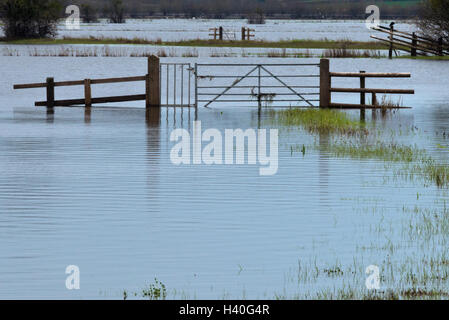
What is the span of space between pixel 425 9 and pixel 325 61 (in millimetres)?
48430

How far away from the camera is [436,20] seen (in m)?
77.6

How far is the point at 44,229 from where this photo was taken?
47.8 feet

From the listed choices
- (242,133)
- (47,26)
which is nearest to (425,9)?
(47,26)

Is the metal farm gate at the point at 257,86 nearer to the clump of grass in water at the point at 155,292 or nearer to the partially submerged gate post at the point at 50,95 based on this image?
the partially submerged gate post at the point at 50,95

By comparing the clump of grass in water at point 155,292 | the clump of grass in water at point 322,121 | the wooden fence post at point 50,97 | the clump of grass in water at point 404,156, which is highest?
the wooden fence post at point 50,97

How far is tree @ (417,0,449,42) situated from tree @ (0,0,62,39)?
38683 mm

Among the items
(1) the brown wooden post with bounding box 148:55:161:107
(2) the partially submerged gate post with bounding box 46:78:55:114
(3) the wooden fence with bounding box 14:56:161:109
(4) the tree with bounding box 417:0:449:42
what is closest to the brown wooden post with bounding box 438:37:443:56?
(4) the tree with bounding box 417:0:449:42

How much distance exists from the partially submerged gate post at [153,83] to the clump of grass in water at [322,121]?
399cm

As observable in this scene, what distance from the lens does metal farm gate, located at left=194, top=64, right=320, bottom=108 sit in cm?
3662

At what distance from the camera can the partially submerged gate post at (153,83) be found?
111 ft

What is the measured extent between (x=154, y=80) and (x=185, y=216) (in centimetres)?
1928

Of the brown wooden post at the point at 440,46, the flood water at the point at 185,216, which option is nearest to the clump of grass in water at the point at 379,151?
the flood water at the point at 185,216

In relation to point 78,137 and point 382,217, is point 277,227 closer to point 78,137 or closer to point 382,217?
Answer: point 382,217

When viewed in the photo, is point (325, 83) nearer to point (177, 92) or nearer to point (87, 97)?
point (87, 97)
